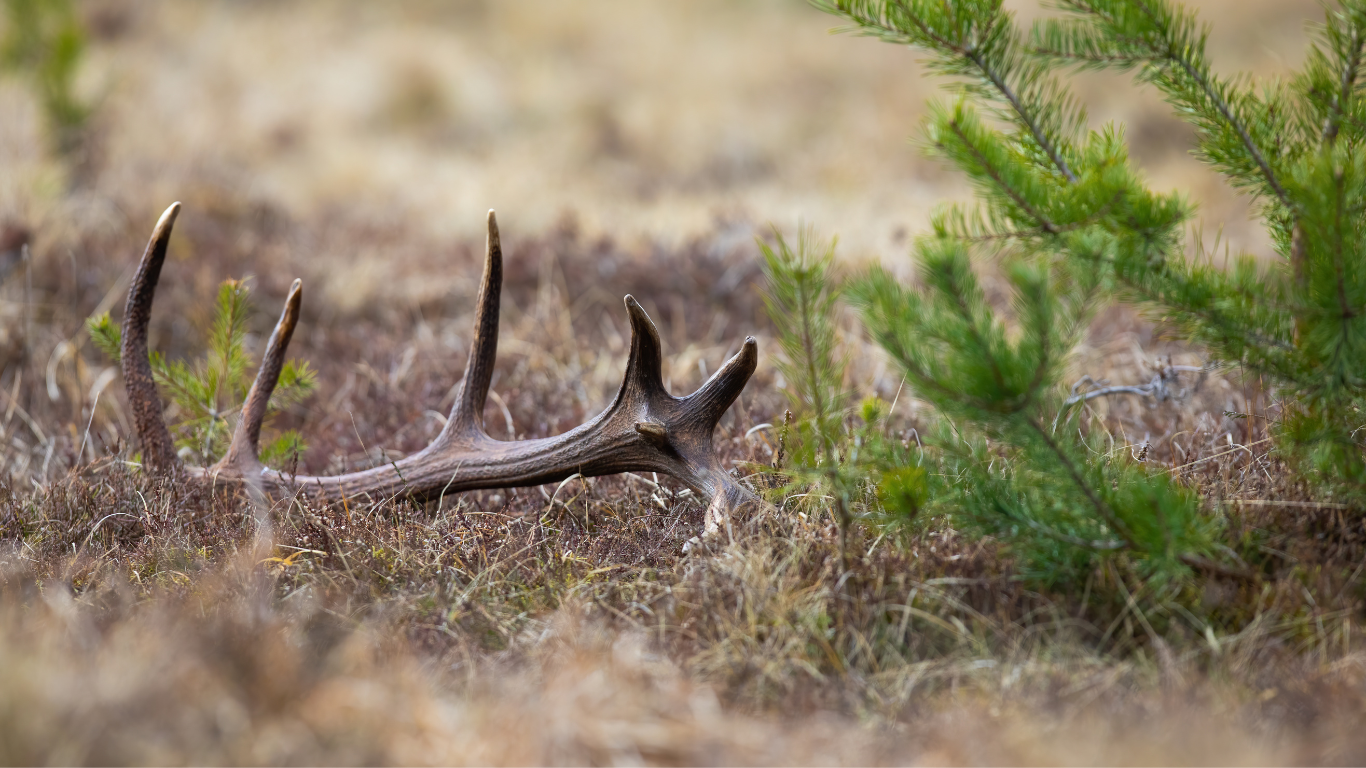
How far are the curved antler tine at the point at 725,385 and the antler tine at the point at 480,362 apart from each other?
2.02ft

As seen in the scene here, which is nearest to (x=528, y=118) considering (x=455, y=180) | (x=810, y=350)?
(x=455, y=180)

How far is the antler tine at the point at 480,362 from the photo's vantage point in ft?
8.11

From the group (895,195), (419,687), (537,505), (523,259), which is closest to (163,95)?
(523,259)

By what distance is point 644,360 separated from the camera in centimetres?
225

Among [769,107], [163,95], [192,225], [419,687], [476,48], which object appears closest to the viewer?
[419,687]

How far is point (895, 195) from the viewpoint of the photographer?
8.27 meters

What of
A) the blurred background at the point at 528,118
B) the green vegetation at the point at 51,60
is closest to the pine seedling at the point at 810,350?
the blurred background at the point at 528,118

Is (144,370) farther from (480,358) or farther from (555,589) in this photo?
(555,589)

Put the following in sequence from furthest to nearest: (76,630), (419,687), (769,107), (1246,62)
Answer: (769,107) → (1246,62) → (76,630) → (419,687)

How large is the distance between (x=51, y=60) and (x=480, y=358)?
6382mm

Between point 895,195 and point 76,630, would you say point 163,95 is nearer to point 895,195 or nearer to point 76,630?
point 895,195

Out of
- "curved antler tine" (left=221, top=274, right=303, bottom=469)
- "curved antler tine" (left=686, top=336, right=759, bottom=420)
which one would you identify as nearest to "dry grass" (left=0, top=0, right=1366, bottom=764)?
"curved antler tine" (left=221, top=274, right=303, bottom=469)

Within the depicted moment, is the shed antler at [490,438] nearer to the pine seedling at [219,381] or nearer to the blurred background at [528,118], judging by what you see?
the pine seedling at [219,381]

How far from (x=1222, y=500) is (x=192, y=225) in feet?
20.8
